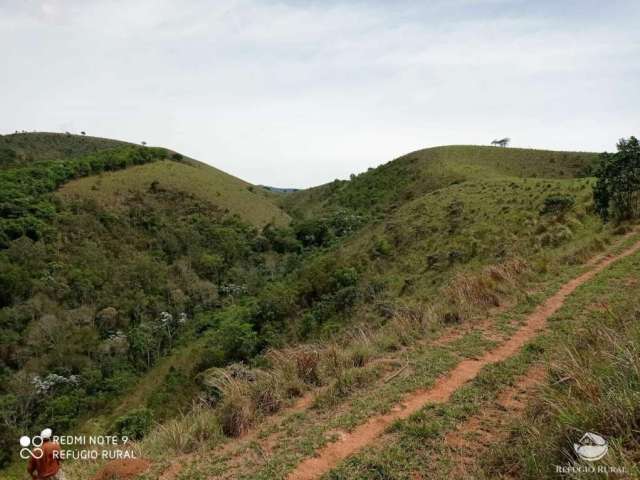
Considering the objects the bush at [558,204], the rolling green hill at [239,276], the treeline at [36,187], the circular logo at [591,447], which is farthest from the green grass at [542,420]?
the treeline at [36,187]

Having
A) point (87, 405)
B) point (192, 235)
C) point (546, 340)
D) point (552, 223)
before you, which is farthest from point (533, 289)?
point (192, 235)

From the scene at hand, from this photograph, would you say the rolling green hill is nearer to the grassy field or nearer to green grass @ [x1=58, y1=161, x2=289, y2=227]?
green grass @ [x1=58, y1=161, x2=289, y2=227]

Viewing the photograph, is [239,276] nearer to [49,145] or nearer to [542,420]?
[542,420]

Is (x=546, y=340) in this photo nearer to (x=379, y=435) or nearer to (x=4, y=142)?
(x=379, y=435)

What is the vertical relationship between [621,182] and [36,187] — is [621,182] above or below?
below

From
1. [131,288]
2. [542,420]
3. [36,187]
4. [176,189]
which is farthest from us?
[176,189]

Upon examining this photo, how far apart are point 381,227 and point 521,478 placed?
115 ft

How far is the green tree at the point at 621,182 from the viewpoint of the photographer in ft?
64.1

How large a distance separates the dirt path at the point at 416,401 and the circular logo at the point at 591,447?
2.51 metres

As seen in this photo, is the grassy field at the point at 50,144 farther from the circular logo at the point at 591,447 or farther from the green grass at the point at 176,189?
the circular logo at the point at 591,447

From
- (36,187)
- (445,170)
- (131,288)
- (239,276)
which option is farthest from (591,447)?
(36,187)

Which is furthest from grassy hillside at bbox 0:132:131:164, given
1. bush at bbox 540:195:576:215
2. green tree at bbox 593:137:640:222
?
green tree at bbox 593:137:640:222

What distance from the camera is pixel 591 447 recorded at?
302 cm

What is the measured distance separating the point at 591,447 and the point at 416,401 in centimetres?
294
